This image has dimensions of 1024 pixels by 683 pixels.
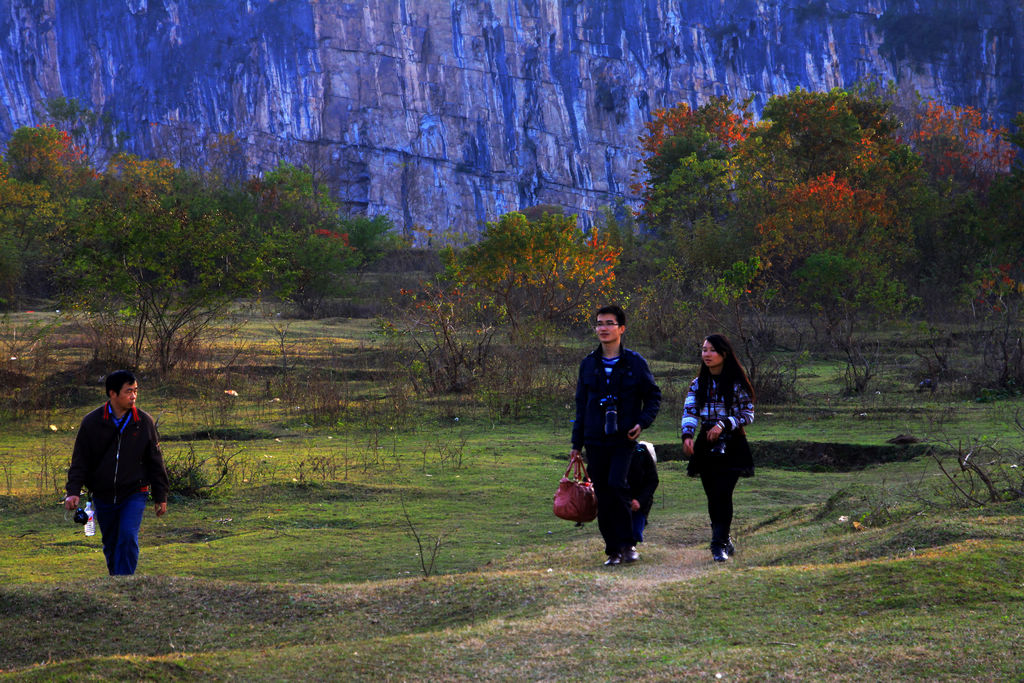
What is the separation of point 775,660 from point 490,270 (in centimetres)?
1893

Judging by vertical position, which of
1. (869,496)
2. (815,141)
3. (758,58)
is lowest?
(869,496)

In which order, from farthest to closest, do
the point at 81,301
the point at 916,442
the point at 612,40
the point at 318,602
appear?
the point at 612,40 → the point at 81,301 → the point at 916,442 → the point at 318,602

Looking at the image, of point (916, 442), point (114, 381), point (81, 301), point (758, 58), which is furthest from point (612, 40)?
point (114, 381)

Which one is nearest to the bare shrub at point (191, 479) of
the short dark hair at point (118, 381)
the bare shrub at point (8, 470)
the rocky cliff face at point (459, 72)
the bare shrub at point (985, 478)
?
the bare shrub at point (8, 470)

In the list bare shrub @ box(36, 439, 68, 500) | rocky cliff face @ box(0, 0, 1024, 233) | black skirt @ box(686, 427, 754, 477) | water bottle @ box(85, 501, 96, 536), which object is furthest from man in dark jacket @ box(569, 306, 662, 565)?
rocky cliff face @ box(0, 0, 1024, 233)

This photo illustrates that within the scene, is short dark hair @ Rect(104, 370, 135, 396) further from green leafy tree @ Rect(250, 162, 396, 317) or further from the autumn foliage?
green leafy tree @ Rect(250, 162, 396, 317)

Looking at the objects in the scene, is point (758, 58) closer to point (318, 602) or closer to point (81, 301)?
point (81, 301)

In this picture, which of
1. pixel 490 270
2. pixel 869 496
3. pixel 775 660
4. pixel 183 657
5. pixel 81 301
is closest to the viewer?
pixel 775 660

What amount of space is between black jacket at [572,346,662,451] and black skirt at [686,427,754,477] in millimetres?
407

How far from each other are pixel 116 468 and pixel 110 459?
0.07 m

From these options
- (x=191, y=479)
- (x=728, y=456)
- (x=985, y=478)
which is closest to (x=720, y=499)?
(x=728, y=456)

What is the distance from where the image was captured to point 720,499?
6355mm

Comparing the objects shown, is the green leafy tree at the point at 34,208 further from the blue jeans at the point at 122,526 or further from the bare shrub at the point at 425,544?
the blue jeans at the point at 122,526

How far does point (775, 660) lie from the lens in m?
3.96
